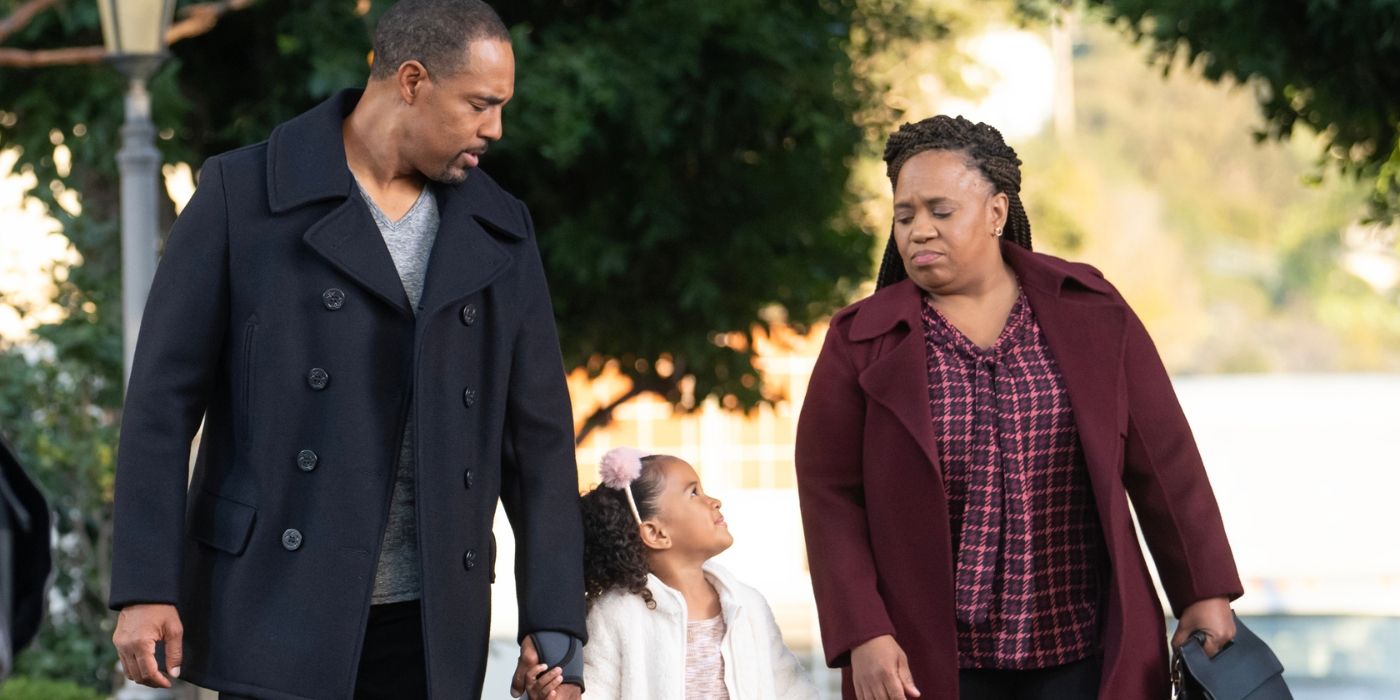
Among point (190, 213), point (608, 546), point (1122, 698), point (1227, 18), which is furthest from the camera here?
point (1227, 18)

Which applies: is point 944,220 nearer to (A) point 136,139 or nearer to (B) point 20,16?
(A) point 136,139

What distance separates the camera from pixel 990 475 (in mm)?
4152

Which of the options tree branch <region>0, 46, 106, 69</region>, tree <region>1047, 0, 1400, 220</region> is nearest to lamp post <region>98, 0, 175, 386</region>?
tree branch <region>0, 46, 106, 69</region>

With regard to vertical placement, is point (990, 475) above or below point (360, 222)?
below

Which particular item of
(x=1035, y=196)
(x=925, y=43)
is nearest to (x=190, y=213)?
(x=925, y=43)

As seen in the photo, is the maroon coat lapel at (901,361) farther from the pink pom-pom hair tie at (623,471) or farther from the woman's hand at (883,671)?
the pink pom-pom hair tie at (623,471)

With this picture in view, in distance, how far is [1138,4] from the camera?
27.3ft

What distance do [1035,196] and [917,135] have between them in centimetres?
1708

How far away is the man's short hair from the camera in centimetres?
382

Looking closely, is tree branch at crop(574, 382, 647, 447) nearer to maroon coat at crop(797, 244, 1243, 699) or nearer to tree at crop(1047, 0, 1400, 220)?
tree at crop(1047, 0, 1400, 220)

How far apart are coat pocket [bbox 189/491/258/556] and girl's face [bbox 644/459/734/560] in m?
1.34

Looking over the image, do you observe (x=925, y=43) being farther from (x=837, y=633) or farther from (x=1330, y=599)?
(x=837, y=633)

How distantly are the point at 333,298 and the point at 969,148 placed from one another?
129 centimetres

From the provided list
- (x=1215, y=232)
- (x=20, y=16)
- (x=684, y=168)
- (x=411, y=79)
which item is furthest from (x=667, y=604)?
(x=1215, y=232)
